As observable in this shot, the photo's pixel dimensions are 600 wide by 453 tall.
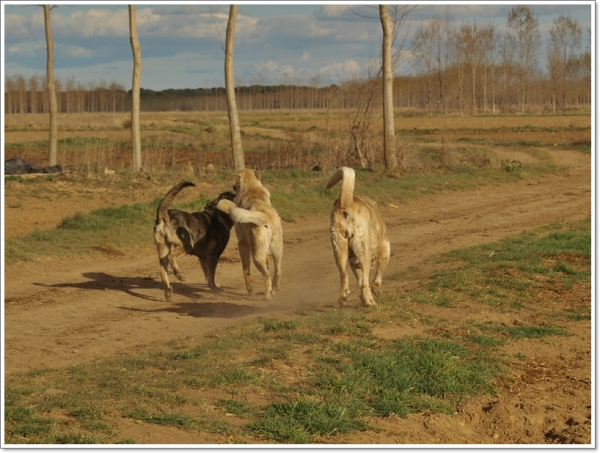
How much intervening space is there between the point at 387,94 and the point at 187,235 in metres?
14.0

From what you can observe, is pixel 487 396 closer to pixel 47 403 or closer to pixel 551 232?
pixel 47 403

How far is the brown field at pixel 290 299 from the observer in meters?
6.44

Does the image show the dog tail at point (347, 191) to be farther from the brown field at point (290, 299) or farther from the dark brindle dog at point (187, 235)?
the dark brindle dog at point (187, 235)

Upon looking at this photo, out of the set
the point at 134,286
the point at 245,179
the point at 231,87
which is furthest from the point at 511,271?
the point at 231,87

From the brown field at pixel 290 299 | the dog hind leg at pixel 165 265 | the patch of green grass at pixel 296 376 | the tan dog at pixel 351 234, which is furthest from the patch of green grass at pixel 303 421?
the dog hind leg at pixel 165 265

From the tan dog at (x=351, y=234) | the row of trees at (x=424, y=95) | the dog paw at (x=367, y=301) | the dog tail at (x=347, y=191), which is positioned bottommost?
the dog paw at (x=367, y=301)

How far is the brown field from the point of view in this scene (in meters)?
6.44

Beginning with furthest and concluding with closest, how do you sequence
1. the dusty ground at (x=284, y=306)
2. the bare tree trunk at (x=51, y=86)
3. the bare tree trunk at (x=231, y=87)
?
the bare tree trunk at (x=51, y=86) < the bare tree trunk at (x=231, y=87) < the dusty ground at (x=284, y=306)

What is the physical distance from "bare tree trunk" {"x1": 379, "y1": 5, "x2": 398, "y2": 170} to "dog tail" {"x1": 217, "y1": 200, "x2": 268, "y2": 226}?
564 inches

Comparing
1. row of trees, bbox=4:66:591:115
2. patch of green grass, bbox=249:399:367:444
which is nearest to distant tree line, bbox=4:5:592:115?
row of trees, bbox=4:66:591:115

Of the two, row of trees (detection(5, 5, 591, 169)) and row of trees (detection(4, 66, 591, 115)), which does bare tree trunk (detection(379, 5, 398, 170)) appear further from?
row of trees (detection(4, 66, 591, 115))

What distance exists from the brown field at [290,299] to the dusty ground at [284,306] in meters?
0.02

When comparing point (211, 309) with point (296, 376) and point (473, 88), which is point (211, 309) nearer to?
point (296, 376)

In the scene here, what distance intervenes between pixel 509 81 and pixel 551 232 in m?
81.2
